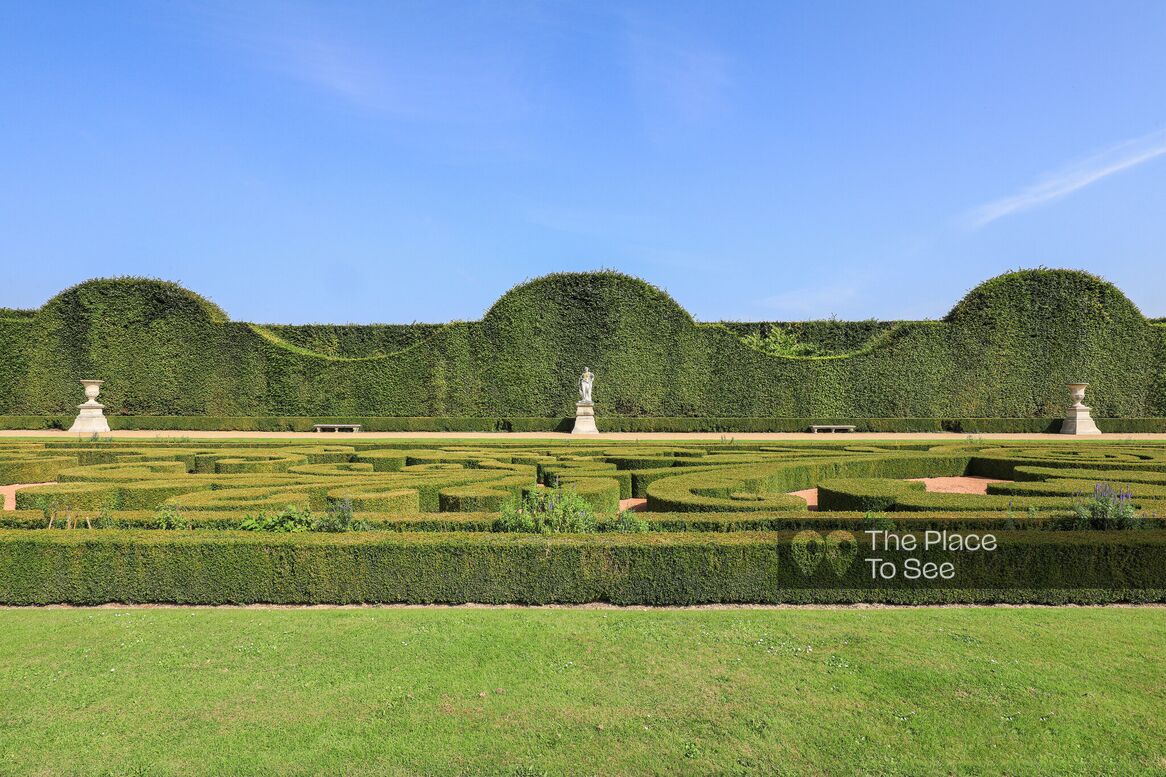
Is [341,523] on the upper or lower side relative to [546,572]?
upper

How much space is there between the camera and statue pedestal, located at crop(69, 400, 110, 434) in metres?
27.0

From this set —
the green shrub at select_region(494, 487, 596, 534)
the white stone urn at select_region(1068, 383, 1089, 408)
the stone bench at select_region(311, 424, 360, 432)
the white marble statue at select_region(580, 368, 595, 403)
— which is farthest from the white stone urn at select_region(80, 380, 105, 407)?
the white stone urn at select_region(1068, 383, 1089, 408)

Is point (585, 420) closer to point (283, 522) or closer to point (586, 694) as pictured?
point (283, 522)

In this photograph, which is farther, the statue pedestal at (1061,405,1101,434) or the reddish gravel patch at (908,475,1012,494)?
the statue pedestal at (1061,405,1101,434)

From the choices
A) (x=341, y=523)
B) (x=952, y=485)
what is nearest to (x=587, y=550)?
(x=341, y=523)

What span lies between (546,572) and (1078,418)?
87.1 feet

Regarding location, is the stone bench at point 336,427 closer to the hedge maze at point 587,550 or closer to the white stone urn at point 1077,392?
the hedge maze at point 587,550

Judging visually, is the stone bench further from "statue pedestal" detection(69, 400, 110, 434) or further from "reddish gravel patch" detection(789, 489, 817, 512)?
"reddish gravel patch" detection(789, 489, 817, 512)

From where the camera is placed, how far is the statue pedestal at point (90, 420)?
27.0m

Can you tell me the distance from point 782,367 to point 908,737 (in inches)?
1010

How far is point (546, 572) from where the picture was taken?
6.52 metres

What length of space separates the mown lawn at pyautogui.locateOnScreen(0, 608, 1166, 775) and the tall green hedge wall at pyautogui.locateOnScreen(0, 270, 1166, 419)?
76.1 feet

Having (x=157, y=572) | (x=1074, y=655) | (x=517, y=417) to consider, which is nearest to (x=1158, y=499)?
(x=1074, y=655)

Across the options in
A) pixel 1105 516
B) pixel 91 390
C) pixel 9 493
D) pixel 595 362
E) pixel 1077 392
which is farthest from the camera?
pixel 595 362
